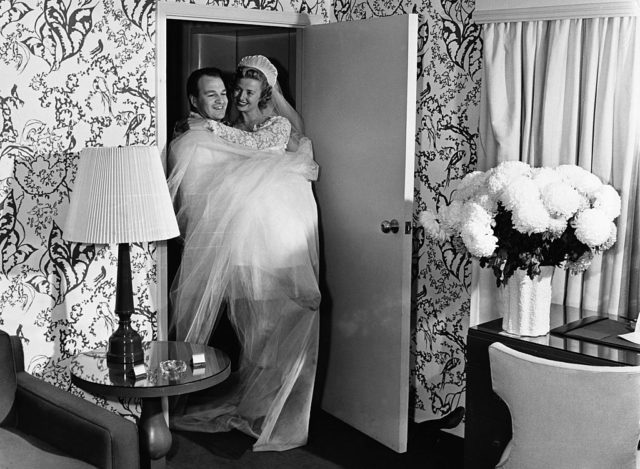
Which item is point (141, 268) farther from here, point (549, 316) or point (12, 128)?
point (549, 316)

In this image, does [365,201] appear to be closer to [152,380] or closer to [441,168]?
[441,168]

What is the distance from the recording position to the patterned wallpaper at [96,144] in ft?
9.73

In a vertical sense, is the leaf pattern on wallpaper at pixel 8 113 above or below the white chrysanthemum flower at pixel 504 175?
above

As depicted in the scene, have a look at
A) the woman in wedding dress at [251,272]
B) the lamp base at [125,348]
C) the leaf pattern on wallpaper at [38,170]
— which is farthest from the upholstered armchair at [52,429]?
the woman in wedding dress at [251,272]

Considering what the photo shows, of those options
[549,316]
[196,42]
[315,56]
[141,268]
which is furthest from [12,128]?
[549,316]

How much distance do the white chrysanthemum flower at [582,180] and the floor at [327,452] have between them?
1344 mm

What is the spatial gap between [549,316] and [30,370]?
1992mm

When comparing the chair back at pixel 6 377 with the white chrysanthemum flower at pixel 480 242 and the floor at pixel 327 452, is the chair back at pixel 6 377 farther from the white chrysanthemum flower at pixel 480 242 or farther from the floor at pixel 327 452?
the white chrysanthemum flower at pixel 480 242

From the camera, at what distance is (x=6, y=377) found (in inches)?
102

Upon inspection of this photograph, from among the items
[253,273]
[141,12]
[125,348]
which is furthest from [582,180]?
[141,12]

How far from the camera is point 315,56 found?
375 cm

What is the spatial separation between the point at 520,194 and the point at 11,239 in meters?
1.89

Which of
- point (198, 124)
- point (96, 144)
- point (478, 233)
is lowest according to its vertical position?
point (478, 233)

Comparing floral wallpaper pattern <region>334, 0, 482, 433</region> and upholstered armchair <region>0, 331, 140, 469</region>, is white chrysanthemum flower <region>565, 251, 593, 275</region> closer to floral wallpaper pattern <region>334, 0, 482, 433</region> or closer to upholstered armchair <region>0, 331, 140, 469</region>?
floral wallpaper pattern <region>334, 0, 482, 433</region>
